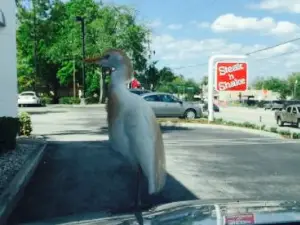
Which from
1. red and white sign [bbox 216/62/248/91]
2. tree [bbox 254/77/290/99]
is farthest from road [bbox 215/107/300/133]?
tree [bbox 254/77/290/99]

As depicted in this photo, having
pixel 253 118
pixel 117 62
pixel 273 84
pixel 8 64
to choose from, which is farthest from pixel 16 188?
pixel 273 84

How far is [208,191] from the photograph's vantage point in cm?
895

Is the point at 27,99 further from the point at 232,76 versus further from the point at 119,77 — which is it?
the point at 119,77

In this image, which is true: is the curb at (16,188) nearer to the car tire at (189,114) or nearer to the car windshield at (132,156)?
the car windshield at (132,156)

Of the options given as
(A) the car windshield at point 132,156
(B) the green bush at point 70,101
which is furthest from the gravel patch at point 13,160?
(B) the green bush at point 70,101

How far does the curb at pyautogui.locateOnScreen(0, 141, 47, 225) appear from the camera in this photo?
281 inches

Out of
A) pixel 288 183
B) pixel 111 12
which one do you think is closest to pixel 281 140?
pixel 288 183

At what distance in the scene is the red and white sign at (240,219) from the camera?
7.82 feet

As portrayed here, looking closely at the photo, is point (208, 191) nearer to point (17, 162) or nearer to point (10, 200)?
point (10, 200)

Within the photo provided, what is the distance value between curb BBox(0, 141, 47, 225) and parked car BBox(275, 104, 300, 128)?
20920mm

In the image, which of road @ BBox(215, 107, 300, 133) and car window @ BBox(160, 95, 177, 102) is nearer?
car window @ BBox(160, 95, 177, 102)

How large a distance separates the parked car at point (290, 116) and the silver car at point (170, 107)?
5.40m

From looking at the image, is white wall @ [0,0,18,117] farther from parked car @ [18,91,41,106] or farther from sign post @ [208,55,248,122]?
parked car @ [18,91,41,106]

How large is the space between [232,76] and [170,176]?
59.8ft
